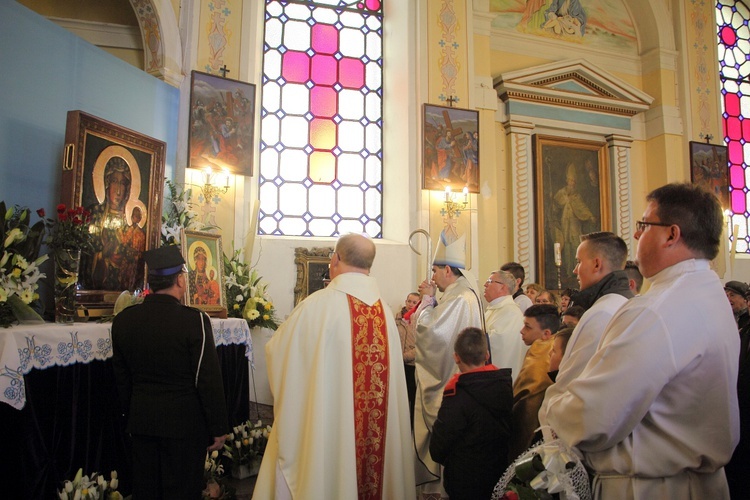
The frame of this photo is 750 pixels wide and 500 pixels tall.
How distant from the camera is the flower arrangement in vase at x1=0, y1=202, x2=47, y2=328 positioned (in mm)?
3723

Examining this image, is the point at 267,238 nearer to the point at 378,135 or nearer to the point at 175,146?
the point at 175,146

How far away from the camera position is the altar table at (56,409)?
342 cm

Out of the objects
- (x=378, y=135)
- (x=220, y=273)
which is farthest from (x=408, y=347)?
(x=378, y=135)

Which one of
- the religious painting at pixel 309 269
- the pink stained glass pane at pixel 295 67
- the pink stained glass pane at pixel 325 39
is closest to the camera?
the religious painting at pixel 309 269

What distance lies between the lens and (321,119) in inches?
383

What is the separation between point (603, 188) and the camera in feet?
35.3

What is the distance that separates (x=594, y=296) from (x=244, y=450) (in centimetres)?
367

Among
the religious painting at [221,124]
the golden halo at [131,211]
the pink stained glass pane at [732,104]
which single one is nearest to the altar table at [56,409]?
the golden halo at [131,211]

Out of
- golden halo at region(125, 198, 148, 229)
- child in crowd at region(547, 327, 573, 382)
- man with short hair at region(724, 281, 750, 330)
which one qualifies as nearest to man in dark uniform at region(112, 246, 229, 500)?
child in crowd at region(547, 327, 573, 382)

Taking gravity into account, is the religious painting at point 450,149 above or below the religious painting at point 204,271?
above

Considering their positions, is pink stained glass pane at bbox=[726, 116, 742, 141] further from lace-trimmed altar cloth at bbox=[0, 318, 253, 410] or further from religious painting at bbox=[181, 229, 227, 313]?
lace-trimmed altar cloth at bbox=[0, 318, 253, 410]

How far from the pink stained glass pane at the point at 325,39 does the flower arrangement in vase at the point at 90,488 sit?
7.65 meters

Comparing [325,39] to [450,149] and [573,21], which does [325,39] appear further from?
[573,21]

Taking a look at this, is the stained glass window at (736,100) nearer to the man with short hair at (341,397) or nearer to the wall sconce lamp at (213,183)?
the wall sconce lamp at (213,183)
